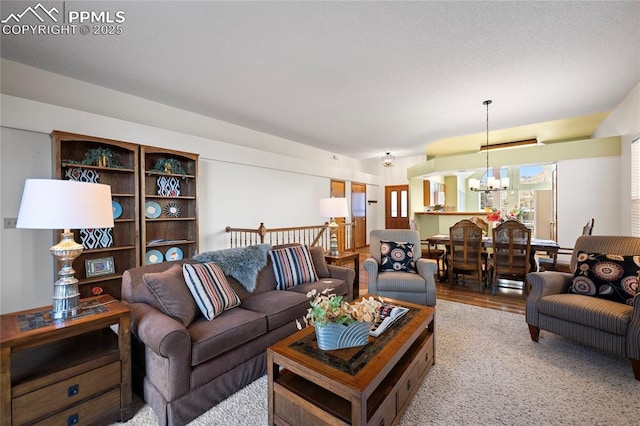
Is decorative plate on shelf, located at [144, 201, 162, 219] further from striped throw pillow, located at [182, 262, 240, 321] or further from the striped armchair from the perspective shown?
the striped armchair

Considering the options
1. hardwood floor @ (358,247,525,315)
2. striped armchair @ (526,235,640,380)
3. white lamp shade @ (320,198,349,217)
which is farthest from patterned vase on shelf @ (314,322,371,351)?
hardwood floor @ (358,247,525,315)

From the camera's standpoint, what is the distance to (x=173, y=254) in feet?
12.5

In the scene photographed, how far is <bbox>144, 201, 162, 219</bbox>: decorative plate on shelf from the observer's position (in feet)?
11.8

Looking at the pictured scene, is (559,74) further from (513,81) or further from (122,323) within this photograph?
(122,323)

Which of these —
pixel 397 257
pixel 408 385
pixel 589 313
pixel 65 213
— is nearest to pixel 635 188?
pixel 589 313

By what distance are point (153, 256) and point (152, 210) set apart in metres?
0.61

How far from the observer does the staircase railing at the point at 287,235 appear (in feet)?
15.3

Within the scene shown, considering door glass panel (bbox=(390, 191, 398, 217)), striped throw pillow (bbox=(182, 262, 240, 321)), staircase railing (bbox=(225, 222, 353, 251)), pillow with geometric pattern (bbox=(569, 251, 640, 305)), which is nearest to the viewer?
striped throw pillow (bbox=(182, 262, 240, 321))

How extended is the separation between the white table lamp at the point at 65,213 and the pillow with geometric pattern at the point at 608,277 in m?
3.87

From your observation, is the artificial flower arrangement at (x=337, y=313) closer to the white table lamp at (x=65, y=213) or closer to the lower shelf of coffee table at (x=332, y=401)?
the lower shelf of coffee table at (x=332, y=401)

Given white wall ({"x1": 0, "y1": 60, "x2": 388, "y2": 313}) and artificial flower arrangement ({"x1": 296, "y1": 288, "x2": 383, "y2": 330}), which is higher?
white wall ({"x1": 0, "y1": 60, "x2": 388, "y2": 313})

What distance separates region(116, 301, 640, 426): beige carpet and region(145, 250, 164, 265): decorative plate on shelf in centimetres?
222

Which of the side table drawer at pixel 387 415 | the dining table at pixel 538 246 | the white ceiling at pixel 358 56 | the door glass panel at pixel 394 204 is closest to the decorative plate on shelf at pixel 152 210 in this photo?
the white ceiling at pixel 358 56

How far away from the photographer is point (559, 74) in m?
3.10
